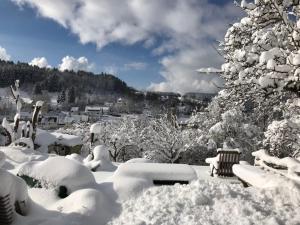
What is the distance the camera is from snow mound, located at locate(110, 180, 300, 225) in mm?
7133

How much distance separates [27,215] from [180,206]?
3.17 meters

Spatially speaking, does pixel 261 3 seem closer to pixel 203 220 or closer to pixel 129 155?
pixel 203 220

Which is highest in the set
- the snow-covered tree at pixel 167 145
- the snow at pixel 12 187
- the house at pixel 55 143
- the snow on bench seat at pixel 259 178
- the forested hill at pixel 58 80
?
the forested hill at pixel 58 80

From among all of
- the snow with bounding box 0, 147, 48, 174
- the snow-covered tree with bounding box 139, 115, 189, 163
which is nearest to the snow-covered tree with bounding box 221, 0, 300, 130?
the snow with bounding box 0, 147, 48, 174

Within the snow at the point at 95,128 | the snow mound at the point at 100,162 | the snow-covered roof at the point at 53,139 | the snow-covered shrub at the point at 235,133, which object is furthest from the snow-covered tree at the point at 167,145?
the snow mound at the point at 100,162

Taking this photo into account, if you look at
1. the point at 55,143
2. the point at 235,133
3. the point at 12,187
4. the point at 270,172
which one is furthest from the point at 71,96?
the point at 12,187

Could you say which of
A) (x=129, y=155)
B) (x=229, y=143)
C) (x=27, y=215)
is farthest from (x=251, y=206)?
(x=129, y=155)

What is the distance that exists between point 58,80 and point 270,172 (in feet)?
517

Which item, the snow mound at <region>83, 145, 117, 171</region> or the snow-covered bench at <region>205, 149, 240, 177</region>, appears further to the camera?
the snow mound at <region>83, 145, 117, 171</region>

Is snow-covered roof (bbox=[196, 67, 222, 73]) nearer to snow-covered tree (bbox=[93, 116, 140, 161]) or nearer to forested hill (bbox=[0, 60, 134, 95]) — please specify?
snow-covered tree (bbox=[93, 116, 140, 161])

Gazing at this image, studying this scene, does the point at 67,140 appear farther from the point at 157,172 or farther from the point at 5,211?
the point at 5,211

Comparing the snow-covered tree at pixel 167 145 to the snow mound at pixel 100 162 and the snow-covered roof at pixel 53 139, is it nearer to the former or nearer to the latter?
the snow-covered roof at pixel 53 139

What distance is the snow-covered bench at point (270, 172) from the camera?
805cm

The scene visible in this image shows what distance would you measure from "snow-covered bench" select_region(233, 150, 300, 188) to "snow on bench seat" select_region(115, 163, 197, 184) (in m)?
1.39
